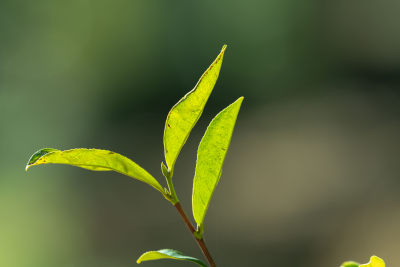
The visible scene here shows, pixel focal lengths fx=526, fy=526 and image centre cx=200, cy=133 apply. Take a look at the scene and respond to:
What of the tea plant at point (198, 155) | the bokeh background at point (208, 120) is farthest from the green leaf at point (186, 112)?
the bokeh background at point (208, 120)

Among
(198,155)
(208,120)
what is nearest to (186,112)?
(198,155)

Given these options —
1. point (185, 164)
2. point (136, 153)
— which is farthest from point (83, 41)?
point (185, 164)

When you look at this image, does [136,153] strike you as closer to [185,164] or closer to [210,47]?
[185,164]

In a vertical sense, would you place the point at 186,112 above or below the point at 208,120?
above

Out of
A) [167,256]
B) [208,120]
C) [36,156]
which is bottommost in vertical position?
[208,120]

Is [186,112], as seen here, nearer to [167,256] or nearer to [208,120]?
[167,256]

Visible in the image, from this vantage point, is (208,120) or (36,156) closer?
(36,156)
